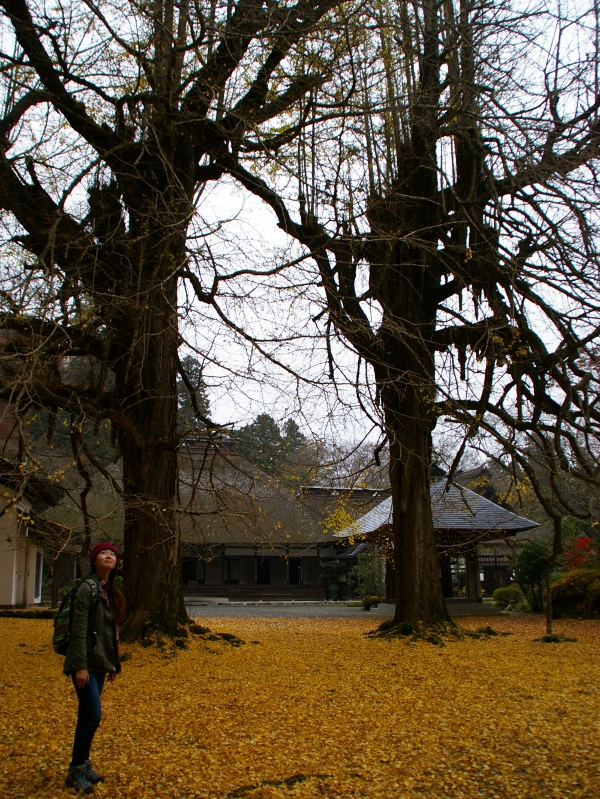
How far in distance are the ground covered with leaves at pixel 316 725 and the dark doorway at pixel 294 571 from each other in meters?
25.8

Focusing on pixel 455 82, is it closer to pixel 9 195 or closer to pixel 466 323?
pixel 466 323

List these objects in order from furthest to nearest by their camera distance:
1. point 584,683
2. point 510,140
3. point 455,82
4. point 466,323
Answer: point 466,323 → point 455,82 → point 510,140 → point 584,683

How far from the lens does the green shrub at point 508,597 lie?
23475 mm

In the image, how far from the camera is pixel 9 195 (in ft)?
30.6

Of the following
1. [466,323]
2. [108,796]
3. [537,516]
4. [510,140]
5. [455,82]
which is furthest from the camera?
[537,516]

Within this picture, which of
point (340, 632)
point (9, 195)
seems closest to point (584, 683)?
point (340, 632)

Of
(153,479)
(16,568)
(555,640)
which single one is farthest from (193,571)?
(153,479)

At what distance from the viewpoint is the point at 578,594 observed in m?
17.8

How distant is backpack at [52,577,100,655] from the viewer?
4141 millimetres

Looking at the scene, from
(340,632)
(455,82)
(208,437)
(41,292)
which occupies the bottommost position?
(340,632)

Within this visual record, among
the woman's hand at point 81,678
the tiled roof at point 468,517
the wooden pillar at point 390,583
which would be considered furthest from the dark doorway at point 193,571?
the woman's hand at point 81,678

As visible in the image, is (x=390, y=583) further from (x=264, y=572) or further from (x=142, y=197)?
(x=142, y=197)

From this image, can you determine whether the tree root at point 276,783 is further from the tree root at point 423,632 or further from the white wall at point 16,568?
the white wall at point 16,568

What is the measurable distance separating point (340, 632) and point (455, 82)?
1002 centimetres
